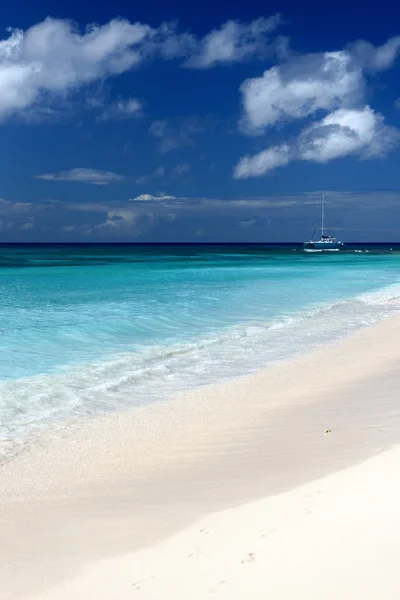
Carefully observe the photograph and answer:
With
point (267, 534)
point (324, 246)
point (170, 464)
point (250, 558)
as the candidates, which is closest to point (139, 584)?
point (250, 558)

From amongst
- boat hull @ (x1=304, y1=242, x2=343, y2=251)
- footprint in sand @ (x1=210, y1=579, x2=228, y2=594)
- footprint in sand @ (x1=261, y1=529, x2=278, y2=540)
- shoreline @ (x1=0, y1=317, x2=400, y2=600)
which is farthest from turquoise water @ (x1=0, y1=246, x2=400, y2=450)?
boat hull @ (x1=304, y1=242, x2=343, y2=251)

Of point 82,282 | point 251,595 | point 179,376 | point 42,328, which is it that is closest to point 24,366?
point 179,376

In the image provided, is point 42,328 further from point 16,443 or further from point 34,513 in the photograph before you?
point 34,513

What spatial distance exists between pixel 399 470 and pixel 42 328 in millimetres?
12661

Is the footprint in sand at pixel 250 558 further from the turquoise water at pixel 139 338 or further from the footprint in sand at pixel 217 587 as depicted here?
the turquoise water at pixel 139 338

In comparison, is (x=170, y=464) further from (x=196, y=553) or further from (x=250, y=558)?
(x=250, y=558)

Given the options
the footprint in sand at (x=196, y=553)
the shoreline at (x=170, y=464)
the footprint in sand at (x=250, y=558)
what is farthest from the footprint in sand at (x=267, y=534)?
the shoreline at (x=170, y=464)

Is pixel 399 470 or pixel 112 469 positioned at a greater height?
pixel 399 470

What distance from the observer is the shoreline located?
4.32m

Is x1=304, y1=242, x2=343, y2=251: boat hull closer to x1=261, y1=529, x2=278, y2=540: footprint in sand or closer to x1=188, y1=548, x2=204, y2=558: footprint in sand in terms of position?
x1=261, y1=529, x2=278, y2=540: footprint in sand

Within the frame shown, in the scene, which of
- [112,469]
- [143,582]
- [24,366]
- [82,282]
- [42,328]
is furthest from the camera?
[82,282]

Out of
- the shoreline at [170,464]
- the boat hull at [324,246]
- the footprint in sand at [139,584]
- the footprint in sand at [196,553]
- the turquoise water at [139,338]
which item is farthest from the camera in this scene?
the boat hull at [324,246]

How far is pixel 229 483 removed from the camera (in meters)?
5.36

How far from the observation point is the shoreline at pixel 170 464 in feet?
14.2
